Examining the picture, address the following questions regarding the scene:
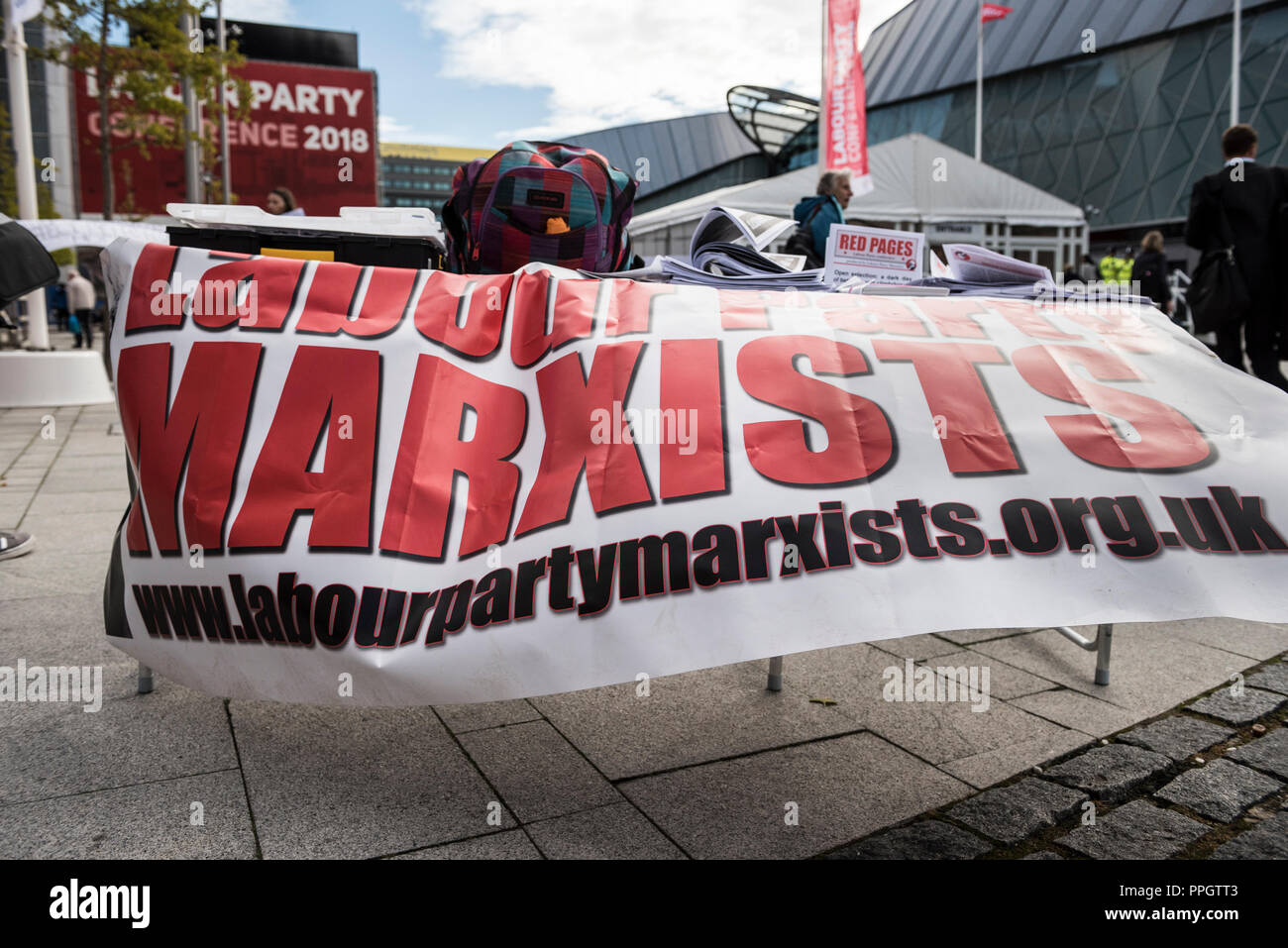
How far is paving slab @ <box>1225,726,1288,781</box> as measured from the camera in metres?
2.65

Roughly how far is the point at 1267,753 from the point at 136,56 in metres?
14.9

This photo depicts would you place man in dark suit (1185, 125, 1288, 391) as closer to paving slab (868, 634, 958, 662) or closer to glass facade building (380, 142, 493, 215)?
paving slab (868, 634, 958, 662)

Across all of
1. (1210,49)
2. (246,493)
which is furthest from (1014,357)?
(1210,49)

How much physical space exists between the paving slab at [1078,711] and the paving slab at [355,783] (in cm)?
173

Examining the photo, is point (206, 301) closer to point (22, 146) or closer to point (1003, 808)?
point (1003, 808)

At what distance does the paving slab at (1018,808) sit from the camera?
7.48 feet

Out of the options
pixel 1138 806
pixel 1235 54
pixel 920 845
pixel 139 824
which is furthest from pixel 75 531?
pixel 1235 54

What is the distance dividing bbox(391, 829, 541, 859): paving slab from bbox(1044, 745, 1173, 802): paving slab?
55.7 inches

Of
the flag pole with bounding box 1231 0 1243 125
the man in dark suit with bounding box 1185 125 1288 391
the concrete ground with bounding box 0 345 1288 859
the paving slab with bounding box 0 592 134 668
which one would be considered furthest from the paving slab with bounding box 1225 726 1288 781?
the flag pole with bounding box 1231 0 1243 125

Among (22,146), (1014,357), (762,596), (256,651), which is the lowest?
(256,651)

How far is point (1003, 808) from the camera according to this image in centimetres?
237

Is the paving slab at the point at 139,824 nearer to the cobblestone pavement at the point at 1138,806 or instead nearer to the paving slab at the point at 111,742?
the paving slab at the point at 111,742

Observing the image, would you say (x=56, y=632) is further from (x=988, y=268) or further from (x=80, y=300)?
(x=80, y=300)
